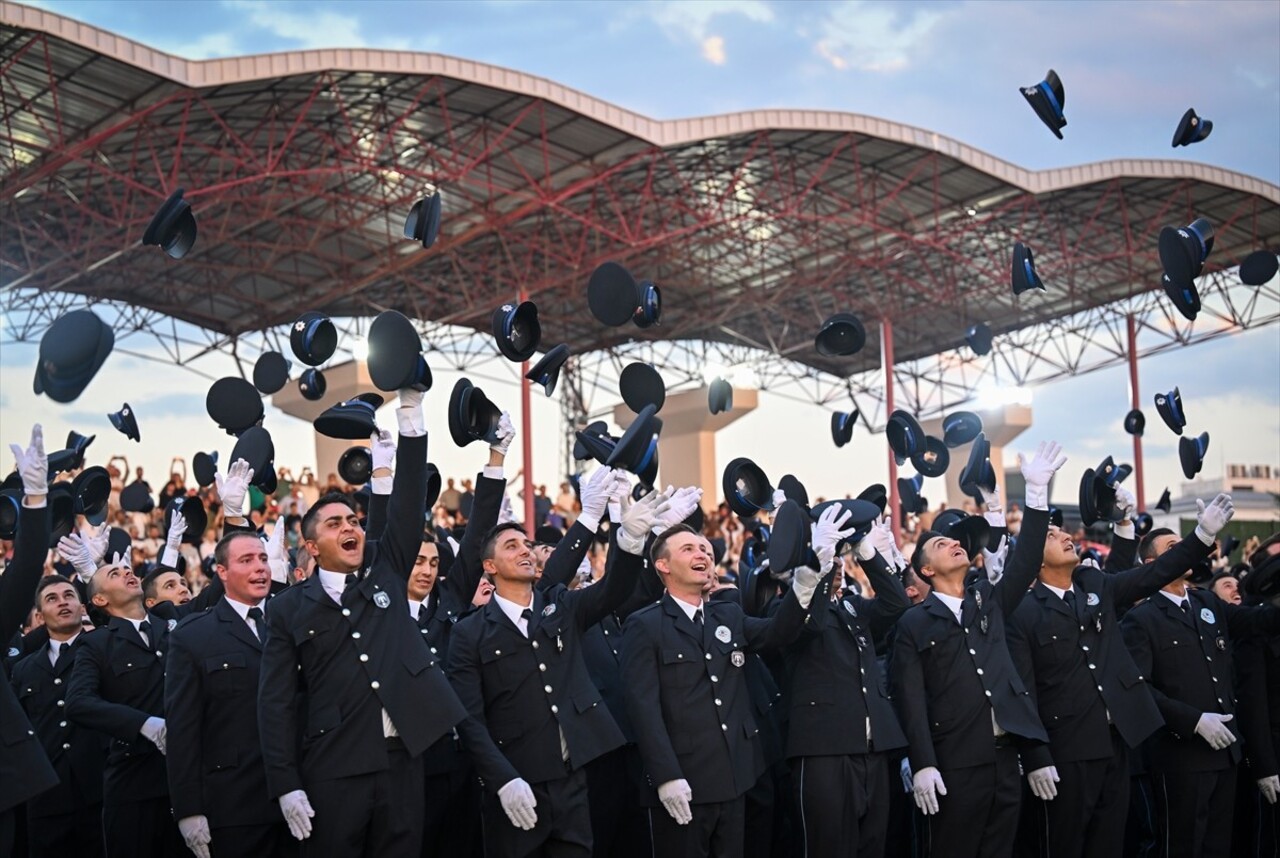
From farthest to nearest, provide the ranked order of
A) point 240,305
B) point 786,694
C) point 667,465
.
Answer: point 667,465, point 240,305, point 786,694

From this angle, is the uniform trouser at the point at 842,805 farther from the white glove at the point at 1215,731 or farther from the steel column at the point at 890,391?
the steel column at the point at 890,391

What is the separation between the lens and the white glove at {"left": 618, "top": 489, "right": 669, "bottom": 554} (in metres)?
5.55

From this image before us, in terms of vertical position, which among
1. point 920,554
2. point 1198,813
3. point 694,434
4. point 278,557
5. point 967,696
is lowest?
point 1198,813

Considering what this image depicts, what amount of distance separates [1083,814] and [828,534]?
1.91m

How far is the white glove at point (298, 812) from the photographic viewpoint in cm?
479

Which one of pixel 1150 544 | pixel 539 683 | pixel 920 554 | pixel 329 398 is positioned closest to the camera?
pixel 539 683

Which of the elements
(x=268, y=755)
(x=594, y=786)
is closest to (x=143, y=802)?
(x=268, y=755)

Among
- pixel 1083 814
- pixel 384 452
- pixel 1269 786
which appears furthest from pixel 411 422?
pixel 1269 786

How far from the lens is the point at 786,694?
6402mm

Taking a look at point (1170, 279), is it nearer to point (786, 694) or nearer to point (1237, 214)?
point (786, 694)

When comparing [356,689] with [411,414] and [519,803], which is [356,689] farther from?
[411,414]

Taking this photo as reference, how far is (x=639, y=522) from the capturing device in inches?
218

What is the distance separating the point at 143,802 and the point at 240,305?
25084 millimetres

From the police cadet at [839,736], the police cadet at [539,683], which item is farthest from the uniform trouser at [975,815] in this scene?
the police cadet at [539,683]
